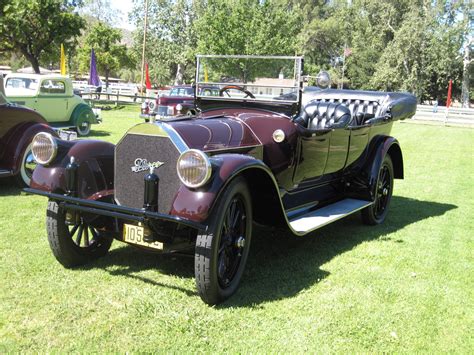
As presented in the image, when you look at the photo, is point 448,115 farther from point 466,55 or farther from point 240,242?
point 240,242

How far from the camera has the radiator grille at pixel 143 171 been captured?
3.44 m

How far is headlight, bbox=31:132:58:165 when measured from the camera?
3.74 m

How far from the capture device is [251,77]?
502 centimetres

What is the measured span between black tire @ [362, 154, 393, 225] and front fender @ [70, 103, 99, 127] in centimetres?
837

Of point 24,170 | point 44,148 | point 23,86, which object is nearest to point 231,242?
point 44,148

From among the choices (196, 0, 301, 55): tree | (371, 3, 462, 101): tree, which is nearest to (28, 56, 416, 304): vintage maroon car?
(196, 0, 301, 55): tree

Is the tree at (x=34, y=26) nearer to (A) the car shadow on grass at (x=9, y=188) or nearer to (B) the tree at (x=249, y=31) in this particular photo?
(B) the tree at (x=249, y=31)

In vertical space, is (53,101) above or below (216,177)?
above

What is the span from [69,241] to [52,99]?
325 inches

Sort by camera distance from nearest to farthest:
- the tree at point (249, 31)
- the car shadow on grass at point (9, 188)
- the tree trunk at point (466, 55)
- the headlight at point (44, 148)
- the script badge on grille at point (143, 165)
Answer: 1. the script badge on grille at point (143, 165)
2. the headlight at point (44, 148)
3. the car shadow on grass at point (9, 188)
4. the tree at point (249, 31)
5. the tree trunk at point (466, 55)

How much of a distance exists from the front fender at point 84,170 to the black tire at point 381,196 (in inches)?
123

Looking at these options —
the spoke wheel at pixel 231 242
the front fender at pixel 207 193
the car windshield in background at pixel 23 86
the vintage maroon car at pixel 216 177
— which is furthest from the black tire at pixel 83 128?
the front fender at pixel 207 193

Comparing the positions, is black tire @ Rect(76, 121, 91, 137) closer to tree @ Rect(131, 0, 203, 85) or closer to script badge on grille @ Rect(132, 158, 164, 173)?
script badge on grille @ Rect(132, 158, 164, 173)

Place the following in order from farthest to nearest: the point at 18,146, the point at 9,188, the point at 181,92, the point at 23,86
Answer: the point at 181,92 → the point at 23,86 → the point at 9,188 → the point at 18,146
